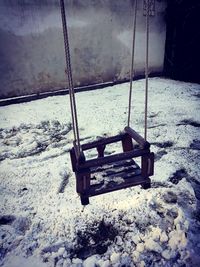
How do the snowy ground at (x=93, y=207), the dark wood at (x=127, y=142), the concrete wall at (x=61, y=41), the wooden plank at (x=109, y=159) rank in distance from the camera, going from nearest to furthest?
the wooden plank at (x=109, y=159) → the snowy ground at (x=93, y=207) → the dark wood at (x=127, y=142) → the concrete wall at (x=61, y=41)

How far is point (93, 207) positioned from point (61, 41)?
507cm

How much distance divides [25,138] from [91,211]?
2.33m

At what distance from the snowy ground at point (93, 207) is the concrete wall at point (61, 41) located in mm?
2059

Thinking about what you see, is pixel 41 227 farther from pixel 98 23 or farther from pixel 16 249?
pixel 98 23

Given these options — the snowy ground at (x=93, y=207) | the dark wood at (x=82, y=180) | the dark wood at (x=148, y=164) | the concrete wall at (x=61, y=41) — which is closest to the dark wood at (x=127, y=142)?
the snowy ground at (x=93, y=207)

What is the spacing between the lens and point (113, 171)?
2.57 meters

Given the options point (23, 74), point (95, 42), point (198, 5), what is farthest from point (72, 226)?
point (198, 5)

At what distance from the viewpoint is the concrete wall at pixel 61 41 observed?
581 centimetres

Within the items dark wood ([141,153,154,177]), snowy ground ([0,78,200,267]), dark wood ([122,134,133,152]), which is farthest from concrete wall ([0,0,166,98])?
dark wood ([141,153,154,177])

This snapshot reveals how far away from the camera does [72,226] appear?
95.0 inches

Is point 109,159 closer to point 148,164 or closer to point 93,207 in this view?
point 148,164

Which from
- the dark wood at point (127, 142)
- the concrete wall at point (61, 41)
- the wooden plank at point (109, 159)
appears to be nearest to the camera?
the wooden plank at point (109, 159)

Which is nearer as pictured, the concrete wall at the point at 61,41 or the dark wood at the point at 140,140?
the dark wood at the point at 140,140

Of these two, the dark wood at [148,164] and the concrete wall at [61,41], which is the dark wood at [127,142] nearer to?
the dark wood at [148,164]
